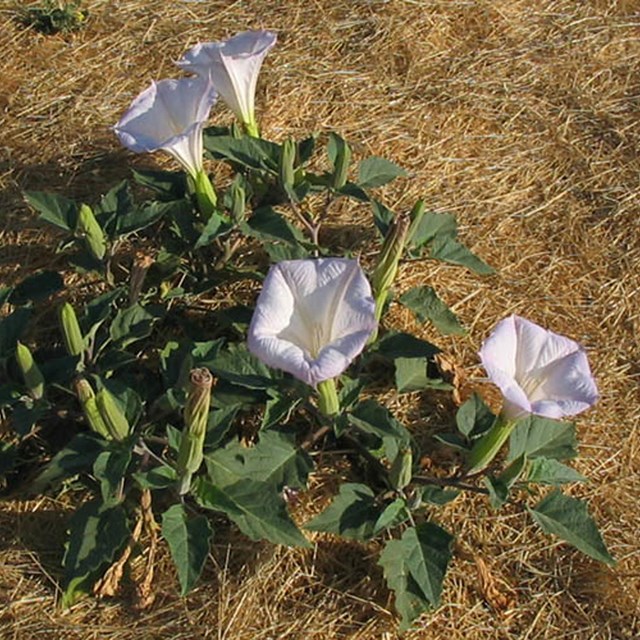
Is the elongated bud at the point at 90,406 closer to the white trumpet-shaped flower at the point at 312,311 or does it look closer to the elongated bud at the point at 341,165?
the white trumpet-shaped flower at the point at 312,311

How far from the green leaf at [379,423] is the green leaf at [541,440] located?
256mm

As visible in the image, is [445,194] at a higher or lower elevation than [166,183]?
lower

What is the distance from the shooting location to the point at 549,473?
6.88 feet

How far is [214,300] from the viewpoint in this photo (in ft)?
8.69

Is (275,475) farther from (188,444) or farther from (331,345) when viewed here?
(331,345)

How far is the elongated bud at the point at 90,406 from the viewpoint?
72.7 inches

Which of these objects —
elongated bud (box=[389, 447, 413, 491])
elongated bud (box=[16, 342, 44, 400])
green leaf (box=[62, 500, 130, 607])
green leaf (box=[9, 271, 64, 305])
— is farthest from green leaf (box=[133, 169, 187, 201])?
elongated bud (box=[389, 447, 413, 491])

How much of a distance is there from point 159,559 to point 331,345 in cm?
78

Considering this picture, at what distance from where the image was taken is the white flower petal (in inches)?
94.4

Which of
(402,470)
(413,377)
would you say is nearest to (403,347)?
(413,377)

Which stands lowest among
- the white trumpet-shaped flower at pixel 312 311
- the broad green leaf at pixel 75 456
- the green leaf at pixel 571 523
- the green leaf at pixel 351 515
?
the green leaf at pixel 571 523

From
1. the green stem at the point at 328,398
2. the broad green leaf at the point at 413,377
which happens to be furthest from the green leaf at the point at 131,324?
the broad green leaf at the point at 413,377

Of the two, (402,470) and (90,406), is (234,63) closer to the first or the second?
(90,406)

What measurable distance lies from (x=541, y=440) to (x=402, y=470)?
0.36 metres
